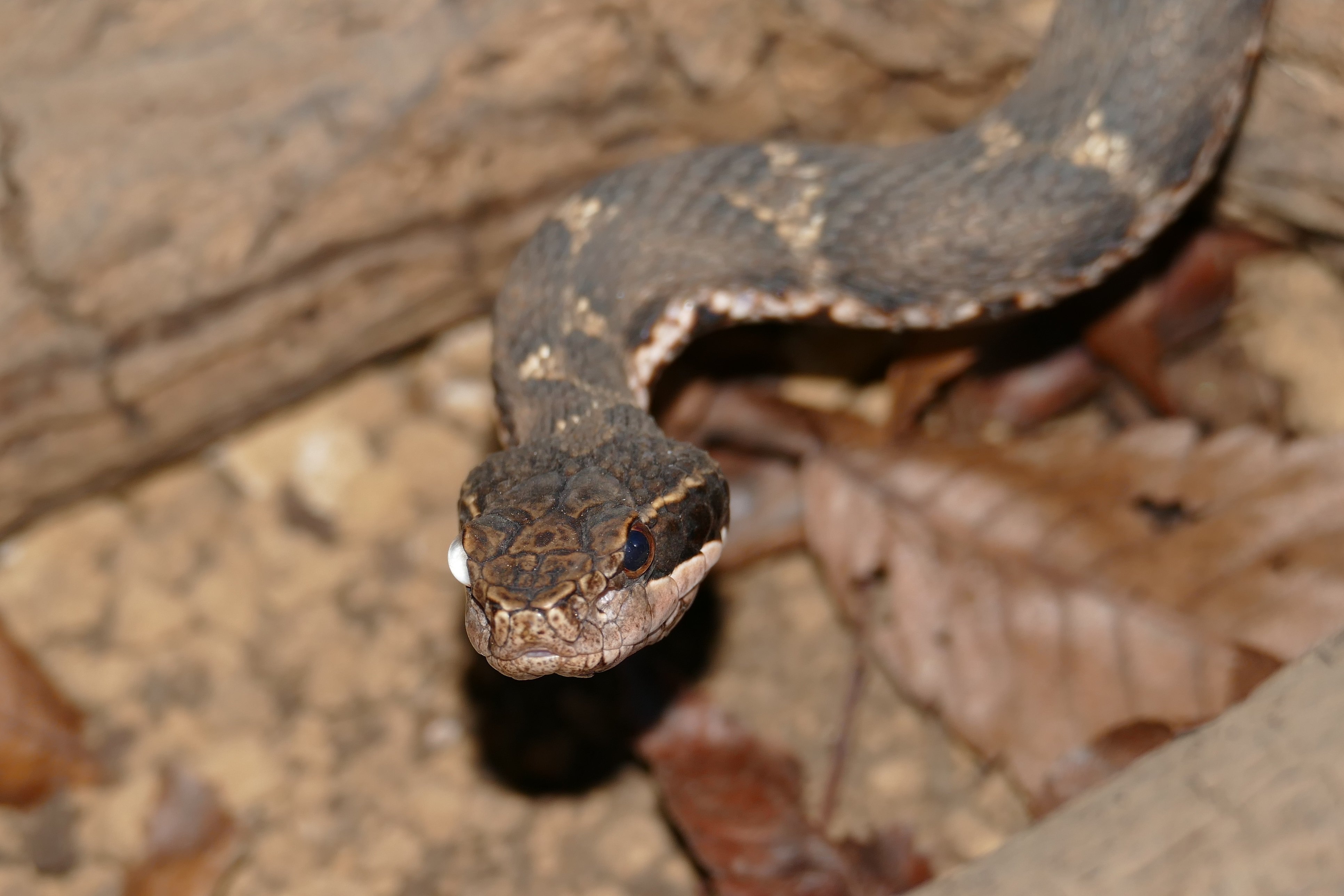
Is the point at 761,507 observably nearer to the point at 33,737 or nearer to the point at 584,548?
the point at 584,548

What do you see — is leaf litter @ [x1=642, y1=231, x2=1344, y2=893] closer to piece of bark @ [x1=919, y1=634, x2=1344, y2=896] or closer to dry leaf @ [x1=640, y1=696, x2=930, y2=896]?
dry leaf @ [x1=640, y1=696, x2=930, y2=896]

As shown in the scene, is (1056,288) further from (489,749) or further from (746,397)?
(489,749)


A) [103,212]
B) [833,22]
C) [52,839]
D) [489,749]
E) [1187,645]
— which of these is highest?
[833,22]

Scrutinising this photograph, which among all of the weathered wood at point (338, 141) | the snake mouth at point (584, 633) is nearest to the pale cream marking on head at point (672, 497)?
the snake mouth at point (584, 633)

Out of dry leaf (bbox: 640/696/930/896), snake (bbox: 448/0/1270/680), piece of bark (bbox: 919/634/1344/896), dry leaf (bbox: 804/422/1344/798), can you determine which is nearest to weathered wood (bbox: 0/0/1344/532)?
snake (bbox: 448/0/1270/680)

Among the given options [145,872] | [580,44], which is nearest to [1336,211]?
[580,44]
